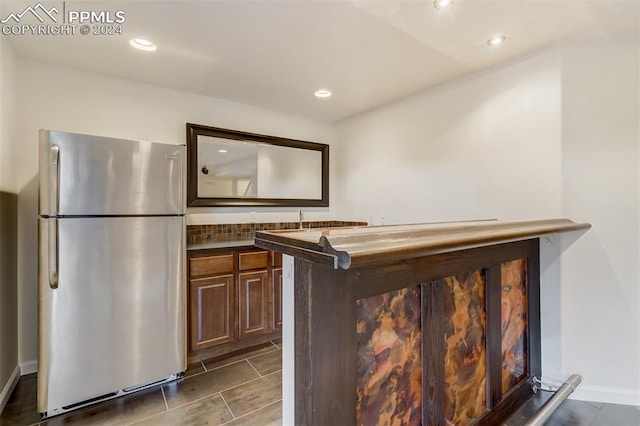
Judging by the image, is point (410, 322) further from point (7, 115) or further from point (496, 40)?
point (7, 115)

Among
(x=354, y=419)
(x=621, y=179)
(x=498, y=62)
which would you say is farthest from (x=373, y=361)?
(x=498, y=62)

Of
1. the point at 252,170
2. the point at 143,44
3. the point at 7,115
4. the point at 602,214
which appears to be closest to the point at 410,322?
the point at 602,214

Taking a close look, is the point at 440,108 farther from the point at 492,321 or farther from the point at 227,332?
the point at 227,332

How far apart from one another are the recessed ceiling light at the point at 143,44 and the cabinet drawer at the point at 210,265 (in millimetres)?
1552

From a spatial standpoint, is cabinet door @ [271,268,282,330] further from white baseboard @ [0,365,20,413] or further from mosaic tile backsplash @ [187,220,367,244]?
white baseboard @ [0,365,20,413]

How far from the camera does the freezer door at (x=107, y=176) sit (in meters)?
1.72

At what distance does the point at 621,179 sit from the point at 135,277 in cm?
325

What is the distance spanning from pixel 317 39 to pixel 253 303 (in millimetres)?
2189

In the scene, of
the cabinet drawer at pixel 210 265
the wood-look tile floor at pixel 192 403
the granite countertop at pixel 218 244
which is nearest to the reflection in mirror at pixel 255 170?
the granite countertop at pixel 218 244

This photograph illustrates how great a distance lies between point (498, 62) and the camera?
2.27m

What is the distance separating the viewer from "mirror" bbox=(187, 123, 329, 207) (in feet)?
9.46

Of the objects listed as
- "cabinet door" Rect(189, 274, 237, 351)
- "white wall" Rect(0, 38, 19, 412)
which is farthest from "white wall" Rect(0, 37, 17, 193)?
"cabinet door" Rect(189, 274, 237, 351)

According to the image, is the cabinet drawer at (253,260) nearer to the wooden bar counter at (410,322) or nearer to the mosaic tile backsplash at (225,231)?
the mosaic tile backsplash at (225,231)

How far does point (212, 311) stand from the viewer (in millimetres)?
2473
